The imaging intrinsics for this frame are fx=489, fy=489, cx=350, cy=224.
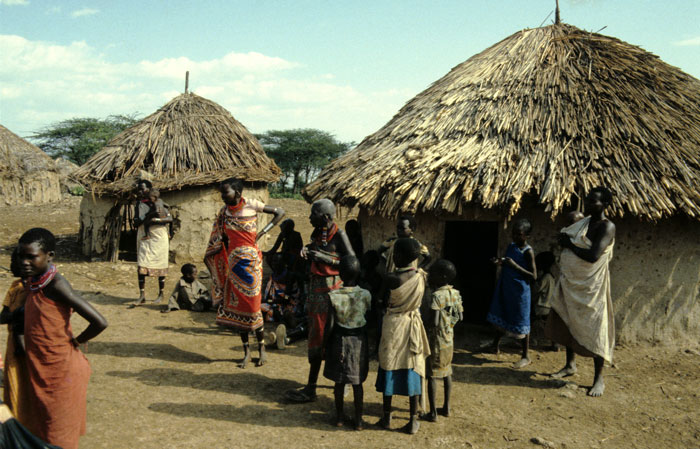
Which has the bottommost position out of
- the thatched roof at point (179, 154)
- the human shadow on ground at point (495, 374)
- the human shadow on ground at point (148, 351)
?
the human shadow on ground at point (148, 351)

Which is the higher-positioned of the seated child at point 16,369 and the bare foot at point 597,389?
the seated child at point 16,369

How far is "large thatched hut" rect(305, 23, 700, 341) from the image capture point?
5.36 metres

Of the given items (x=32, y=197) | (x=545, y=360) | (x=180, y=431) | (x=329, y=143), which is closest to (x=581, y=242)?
(x=545, y=360)

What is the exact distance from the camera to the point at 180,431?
3486 mm

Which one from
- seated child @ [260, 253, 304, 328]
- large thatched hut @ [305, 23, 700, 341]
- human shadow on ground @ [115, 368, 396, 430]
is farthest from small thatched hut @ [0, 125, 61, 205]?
human shadow on ground @ [115, 368, 396, 430]

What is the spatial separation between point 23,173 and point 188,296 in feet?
46.6

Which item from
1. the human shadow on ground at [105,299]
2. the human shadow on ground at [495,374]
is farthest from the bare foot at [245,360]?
the human shadow on ground at [105,299]

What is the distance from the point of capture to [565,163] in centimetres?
552

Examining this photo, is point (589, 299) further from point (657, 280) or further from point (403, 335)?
point (403, 335)

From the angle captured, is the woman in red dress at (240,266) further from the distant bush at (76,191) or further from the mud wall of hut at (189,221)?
the distant bush at (76,191)

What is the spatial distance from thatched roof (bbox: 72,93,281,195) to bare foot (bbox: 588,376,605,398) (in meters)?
7.93

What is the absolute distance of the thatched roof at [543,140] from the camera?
5332 mm

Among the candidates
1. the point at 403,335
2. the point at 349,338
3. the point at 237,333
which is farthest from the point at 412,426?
the point at 237,333

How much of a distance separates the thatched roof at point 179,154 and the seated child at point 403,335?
7.40m
